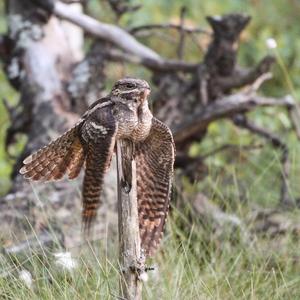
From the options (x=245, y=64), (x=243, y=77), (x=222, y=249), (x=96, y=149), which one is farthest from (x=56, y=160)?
(x=245, y=64)

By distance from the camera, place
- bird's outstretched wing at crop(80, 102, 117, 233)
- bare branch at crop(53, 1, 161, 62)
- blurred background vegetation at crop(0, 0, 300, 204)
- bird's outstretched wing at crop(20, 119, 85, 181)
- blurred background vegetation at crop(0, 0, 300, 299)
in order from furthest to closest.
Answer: bare branch at crop(53, 1, 161, 62) → blurred background vegetation at crop(0, 0, 300, 204) → blurred background vegetation at crop(0, 0, 300, 299) → bird's outstretched wing at crop(20, 119, 85, 181) → bird's outstretched wing at crop(80, 102, 117, 233)

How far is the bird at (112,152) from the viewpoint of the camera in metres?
3.49

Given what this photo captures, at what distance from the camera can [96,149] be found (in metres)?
3.48

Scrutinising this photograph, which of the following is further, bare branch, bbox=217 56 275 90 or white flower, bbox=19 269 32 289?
bare branch, bbox=217 56 275 90

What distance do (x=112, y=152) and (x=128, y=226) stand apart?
13.6 inches

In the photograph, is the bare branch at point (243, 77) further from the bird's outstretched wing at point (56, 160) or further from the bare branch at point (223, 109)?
the bird's outstretched wing at point (56, 160)

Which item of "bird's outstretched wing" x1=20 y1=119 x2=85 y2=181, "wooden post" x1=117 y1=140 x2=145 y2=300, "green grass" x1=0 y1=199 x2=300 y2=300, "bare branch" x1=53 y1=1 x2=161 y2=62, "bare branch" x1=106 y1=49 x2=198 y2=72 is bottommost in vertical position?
"green grass" x1=0 y1=199 x2=300 y2=300

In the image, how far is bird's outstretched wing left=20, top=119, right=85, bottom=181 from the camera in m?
3.74

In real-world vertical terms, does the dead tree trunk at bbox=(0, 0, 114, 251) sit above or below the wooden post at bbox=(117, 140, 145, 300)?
above

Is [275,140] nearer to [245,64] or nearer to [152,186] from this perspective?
[152,186]

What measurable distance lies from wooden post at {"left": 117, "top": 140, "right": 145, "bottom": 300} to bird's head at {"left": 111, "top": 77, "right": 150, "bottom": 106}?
0.20m

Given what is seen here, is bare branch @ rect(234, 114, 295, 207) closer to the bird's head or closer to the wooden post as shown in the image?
the wooden post

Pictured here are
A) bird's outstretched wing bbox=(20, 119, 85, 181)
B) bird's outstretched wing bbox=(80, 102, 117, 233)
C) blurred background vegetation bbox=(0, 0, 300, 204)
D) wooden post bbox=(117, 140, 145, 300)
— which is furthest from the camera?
blurred background vegetation bbox=(0, 0, 300, 204)

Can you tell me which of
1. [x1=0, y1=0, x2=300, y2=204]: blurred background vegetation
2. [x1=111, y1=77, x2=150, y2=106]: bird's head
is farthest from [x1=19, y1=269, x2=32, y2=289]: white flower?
[x1=0, y1=0, x2=300, y2=204]: blurred background vegetation
